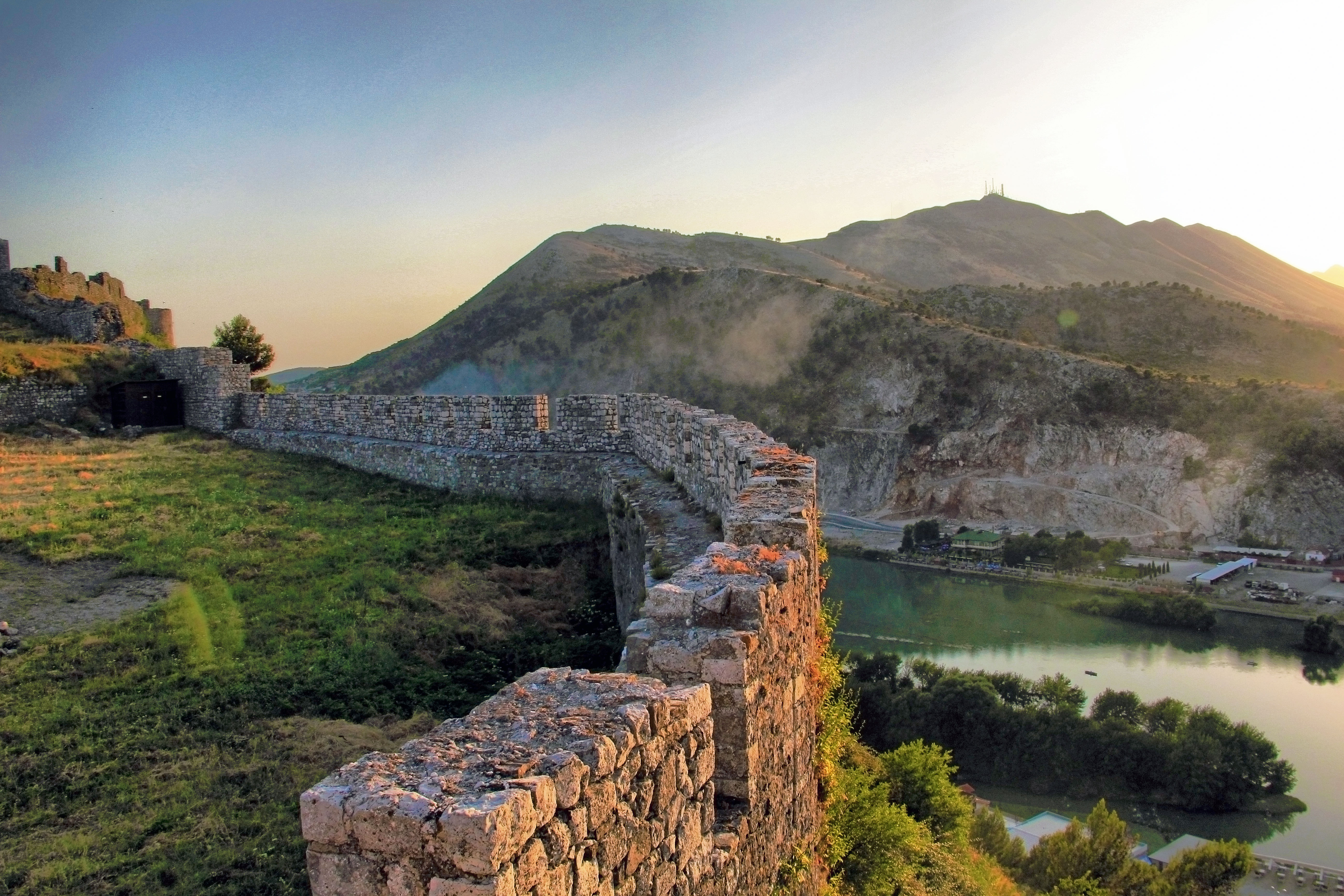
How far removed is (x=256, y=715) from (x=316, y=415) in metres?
12.1

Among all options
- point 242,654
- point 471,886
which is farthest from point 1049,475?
point 471,886

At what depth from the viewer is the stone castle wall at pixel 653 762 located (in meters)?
1.79

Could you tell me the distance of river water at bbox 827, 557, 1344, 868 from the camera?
26.8 metres

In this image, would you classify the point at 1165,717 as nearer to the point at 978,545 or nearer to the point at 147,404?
A: the point at 978,545

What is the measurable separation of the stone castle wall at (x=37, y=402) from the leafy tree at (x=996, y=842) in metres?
20.5

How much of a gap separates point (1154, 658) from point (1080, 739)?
961cm

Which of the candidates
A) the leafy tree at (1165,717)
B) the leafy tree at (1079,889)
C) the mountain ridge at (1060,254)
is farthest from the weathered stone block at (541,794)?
the mountain ridge at (1060,254)

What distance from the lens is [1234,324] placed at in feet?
203

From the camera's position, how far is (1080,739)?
28.7 m

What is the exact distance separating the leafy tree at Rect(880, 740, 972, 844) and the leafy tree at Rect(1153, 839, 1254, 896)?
762 centimetres

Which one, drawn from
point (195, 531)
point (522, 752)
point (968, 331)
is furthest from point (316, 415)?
point (968, 331)

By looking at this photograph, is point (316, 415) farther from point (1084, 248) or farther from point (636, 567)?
point (1084, 248)

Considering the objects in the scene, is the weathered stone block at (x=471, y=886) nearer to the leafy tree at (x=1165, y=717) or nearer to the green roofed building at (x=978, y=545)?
the leafy tree at (x=1165, y=717)

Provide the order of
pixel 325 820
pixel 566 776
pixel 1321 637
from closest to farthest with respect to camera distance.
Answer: pixel 325 820 → pixel 566 776 → pixel 1321 637
